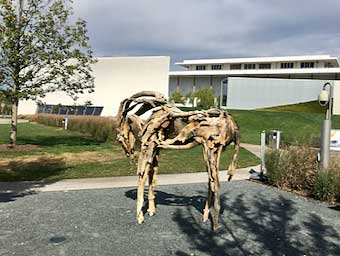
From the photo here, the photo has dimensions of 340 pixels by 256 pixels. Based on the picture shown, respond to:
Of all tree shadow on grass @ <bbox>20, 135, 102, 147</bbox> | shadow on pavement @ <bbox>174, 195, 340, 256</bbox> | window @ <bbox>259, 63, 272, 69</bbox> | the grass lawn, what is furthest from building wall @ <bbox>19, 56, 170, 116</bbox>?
window @ <bbox>259, 63, 272, 69</bbox>

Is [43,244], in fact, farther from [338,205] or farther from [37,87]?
[37,87]

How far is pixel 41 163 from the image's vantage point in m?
12.6

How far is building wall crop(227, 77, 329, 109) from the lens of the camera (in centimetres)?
4103

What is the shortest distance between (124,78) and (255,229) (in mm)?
39595

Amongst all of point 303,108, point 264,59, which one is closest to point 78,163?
point 303,108

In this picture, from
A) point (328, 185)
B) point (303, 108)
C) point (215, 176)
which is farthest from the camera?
point (303, 108)

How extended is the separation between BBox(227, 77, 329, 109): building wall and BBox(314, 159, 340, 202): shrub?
34.6 m

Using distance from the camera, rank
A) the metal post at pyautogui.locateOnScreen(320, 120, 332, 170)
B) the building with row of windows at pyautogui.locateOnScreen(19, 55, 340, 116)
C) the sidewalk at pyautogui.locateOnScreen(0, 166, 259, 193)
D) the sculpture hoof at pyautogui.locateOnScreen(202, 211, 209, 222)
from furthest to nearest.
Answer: the building with row of windows at pyautogui.locateOnScreen(19, 55, 340, 116)
the metal post at pyautogui.locateOnScreen(320, 120, 332, 170)
the sidewalk at pyautogui.locateOnScreen(0, 166, 259, 193)
the sculpture hoof at pyautogui.locateOnScreen(202, 211, 209, 222)

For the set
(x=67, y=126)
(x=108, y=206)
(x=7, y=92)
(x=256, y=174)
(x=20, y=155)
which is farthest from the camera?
(x=67, y=126)

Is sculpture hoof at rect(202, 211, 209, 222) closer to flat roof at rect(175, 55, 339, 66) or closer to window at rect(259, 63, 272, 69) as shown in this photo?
flat roof at rect(175, 55, 339, 66)

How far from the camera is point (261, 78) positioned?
4909 cm

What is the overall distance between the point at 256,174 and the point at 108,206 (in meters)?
5.88

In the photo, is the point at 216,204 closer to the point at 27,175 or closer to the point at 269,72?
the point at 27,175

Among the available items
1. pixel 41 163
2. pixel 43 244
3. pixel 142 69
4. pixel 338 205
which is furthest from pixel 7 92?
pixel 142 69
